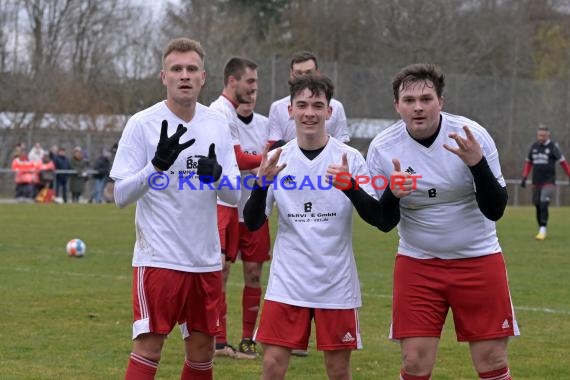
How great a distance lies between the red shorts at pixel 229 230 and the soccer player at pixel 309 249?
218 centimetres

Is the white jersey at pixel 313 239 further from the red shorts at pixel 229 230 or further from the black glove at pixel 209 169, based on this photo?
the red shorts at pixel 229 230

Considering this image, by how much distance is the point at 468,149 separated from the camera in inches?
214

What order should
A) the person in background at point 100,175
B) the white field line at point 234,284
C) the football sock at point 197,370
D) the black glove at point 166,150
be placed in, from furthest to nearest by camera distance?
the person in background at point 100,175, the white field line at point 234,284, the football sock at point 197,370, the black glove at point 166,150

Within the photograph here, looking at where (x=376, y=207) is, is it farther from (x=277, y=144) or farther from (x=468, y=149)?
(x=277, y=144)

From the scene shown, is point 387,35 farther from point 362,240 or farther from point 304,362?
point 304,362

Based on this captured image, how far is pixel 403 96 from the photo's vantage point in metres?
5.68

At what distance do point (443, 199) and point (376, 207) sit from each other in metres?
0.38

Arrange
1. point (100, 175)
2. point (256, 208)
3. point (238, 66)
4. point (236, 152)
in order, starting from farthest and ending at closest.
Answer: point (100, 175)
point (238, 66)
point (236, 152)
point (256, 208)

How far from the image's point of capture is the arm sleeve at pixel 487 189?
216 inches

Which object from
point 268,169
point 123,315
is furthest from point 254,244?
point 268,169

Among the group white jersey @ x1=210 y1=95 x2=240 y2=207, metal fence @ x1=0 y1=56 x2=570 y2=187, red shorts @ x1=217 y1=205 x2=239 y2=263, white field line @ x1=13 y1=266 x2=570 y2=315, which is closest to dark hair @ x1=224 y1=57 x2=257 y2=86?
white jersey @ x1=210 y1=95 x2=240 y2=207

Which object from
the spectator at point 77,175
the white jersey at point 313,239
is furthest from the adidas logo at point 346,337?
the spectator at point 77,175

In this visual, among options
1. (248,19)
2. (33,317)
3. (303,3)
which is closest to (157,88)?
(248,19)

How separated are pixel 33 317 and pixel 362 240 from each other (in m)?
9.93
